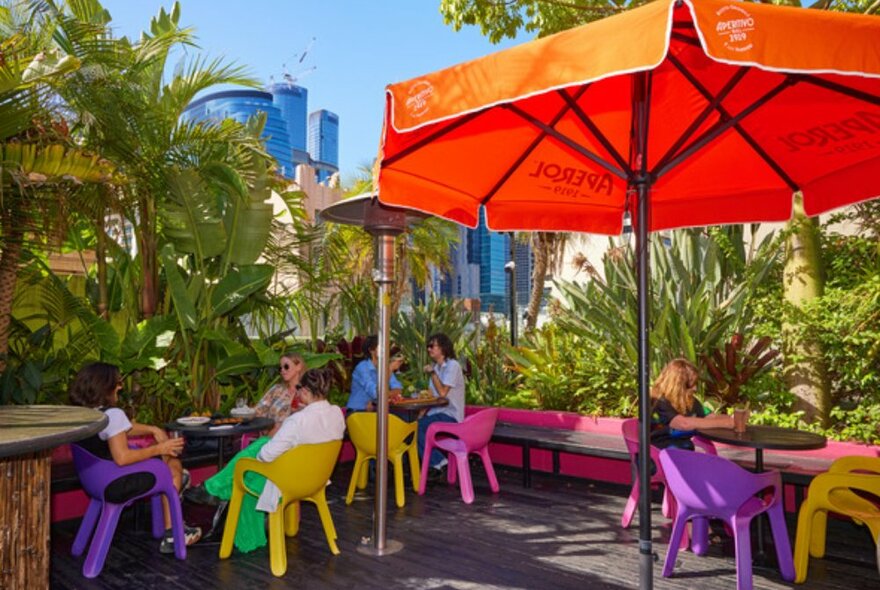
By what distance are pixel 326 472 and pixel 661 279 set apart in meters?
4.79

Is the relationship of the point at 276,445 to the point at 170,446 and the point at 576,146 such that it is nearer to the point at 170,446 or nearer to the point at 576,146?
the point at 170,446

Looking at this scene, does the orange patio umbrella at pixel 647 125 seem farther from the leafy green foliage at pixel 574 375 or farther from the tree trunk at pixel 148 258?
the tree trunk at pixel 148 258

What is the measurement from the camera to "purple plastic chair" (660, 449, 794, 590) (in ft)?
12.5

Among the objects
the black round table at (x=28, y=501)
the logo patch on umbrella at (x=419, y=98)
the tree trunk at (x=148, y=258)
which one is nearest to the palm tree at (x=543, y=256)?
the tree trunk at (x=148, y=258)

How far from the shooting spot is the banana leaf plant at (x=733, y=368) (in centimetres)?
654

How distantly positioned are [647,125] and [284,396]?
3781mm

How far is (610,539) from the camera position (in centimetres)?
501

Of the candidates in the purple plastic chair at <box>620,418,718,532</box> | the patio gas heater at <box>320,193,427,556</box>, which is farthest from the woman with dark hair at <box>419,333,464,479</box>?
the purple plastic chair at <box>620,418,718,532</box>

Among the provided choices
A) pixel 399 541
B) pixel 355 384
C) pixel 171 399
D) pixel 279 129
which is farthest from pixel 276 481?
pixel 279 129

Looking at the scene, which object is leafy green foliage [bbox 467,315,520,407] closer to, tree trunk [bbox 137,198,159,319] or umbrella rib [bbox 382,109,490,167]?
tree trunk [bbox 137,198,159,319]

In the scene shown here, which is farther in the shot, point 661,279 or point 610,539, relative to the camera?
point 661,279

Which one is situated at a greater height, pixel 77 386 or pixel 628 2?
pixel 628 2

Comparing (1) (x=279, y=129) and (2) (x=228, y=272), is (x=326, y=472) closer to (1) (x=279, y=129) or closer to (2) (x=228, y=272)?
(2) (x=228, y=272)

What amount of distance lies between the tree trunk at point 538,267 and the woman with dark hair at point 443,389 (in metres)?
12.0
